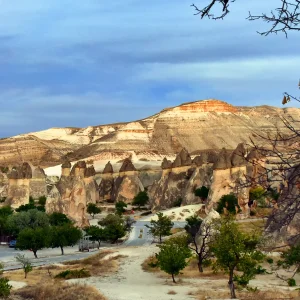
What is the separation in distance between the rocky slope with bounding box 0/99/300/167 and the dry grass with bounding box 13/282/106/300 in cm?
8168

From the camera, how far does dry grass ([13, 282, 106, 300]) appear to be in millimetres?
18281

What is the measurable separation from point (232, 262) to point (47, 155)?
99.4m

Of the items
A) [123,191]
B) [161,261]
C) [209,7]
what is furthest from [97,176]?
A: [209,7]

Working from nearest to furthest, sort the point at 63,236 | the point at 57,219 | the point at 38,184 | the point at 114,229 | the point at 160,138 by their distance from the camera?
the point at 63,236 < the point at 114,229 < the point at 57,219 < the point at 38,184 < the point at 160,138

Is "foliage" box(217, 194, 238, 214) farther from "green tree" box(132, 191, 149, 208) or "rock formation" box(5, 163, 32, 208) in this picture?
"rock formation" box(5, 163, 32, 208)

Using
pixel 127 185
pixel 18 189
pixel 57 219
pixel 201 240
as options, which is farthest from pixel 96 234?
pixel 127 185

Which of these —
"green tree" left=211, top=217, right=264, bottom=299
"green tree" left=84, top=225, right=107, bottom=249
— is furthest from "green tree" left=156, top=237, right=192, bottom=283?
"green tree" left=84, top=225, right=107, bottom=249

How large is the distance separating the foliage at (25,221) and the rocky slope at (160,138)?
62925 mm

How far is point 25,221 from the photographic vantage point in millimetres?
38312

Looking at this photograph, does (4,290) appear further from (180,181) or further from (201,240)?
(180,181)

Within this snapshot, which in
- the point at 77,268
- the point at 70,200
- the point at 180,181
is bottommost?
the point at 77,268

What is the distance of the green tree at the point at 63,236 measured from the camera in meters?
33.9

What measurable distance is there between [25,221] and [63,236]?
5199 mm

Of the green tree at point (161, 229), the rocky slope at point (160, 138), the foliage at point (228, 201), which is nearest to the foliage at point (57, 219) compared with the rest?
the green tree at point (161, 229)
